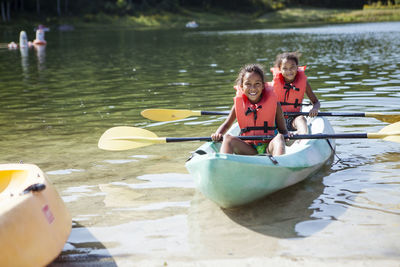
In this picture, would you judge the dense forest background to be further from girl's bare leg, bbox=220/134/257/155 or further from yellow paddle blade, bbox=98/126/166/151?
girl's bare leg, bbox=220/134/257/155

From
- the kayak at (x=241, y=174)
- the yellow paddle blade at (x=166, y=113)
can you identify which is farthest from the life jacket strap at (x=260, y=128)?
the yellow paddle blade at (x=166, y=113)

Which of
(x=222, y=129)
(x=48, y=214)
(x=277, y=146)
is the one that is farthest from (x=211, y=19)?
(x=48, y=214)

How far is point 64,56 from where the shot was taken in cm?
1988

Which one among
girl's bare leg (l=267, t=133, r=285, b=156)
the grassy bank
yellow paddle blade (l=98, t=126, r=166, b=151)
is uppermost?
girl's bare leg (l=267, t=133, r=285, b=156)

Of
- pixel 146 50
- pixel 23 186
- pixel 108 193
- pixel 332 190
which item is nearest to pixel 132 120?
pixel 108 193

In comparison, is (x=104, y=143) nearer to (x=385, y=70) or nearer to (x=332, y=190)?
(x=332, y=190)

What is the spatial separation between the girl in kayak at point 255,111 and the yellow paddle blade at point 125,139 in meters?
0.88

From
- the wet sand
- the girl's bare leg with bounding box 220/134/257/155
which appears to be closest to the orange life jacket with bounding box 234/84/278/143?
the girl's bare leg with bounding box 220/134/257/155

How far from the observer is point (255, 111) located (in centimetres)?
483

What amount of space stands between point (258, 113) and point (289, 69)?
1568 mm

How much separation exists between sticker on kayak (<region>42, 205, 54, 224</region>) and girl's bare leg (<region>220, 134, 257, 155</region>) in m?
1.72

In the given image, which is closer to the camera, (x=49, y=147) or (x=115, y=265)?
(x=115, y=265)

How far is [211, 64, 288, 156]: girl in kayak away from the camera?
4.64 meters

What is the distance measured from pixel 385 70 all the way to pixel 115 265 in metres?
11.3
